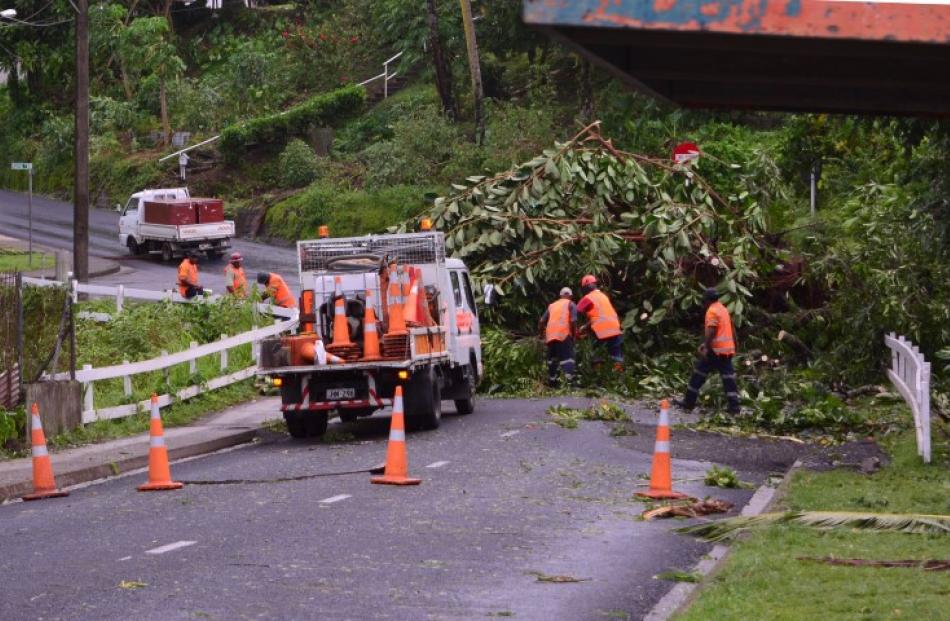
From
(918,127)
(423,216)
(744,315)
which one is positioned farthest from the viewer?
(423,216)

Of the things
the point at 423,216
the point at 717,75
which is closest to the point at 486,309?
the point at 423,216

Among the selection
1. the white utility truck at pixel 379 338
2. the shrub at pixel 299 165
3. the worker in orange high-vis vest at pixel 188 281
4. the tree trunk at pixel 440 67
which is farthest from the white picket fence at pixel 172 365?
the tree trunk at pixel 440 67

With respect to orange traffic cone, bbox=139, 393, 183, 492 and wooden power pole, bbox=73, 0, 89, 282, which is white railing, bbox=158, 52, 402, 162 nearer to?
wooden power pole, bbox=73, 0, 89, 282

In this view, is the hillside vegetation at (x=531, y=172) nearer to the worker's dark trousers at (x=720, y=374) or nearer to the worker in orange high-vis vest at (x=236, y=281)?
the worker's dark trousers at (x=720, y=374)

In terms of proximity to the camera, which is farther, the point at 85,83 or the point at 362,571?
the point at 85,83

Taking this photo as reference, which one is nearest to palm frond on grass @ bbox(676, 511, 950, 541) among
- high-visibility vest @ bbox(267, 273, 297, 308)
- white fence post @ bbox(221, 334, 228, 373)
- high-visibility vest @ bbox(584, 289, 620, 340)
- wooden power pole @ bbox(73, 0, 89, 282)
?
high-visibility vest @ bbox(584, 289, 620, 340)

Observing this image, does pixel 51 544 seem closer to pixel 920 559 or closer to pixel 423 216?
pixel 920 559

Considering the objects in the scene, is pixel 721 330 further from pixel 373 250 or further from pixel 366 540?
pixel 366 540

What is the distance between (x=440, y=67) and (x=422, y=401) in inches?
1167

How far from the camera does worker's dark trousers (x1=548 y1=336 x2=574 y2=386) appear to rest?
22.1 m

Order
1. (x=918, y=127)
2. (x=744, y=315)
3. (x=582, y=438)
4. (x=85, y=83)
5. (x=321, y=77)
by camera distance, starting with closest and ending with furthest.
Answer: (x=918, y=127)
(x=582, y=438)
(x=744, y=315)
(x=85, y=83)
(x=321, y=77)

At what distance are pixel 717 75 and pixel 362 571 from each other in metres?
4.45

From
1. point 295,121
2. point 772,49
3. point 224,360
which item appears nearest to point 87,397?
point 224,360

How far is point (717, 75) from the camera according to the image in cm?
698
